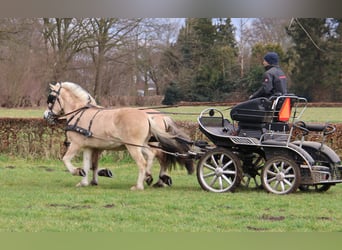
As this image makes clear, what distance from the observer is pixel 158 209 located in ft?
19.5

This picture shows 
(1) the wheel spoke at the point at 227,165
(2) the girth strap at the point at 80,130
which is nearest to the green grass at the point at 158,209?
(1) the wheel spoke at the point at 227,165

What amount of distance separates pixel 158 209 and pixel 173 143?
1797 millimetres

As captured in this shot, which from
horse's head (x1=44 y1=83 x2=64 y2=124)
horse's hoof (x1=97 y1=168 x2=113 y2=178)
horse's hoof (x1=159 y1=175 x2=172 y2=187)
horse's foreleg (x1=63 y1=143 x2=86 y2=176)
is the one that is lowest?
horse's hoof (x1=159 y1=175 x2=172 y2=187)

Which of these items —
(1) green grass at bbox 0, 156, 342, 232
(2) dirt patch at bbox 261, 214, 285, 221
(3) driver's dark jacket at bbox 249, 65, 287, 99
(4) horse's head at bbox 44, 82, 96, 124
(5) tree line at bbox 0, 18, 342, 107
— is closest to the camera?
(1) green grass at bbox 0, 156, 342, 232

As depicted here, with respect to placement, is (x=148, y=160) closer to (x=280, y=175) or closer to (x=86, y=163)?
(x=86, y=163)

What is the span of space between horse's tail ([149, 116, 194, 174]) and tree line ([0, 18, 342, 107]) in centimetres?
926

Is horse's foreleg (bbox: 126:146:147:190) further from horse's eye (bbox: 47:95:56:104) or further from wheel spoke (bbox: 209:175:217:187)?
horse's eye (bbox: 47:95:56:104)

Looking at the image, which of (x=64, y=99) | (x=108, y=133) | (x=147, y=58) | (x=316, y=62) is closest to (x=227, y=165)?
(x=108, y=133)

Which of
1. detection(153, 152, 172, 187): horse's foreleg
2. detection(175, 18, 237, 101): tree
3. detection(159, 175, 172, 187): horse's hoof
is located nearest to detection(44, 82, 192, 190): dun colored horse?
detection(153, 152, 172, 187): horse's foreleg

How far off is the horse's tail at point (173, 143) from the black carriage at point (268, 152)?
449 mm

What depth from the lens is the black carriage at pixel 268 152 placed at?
6.83 meters

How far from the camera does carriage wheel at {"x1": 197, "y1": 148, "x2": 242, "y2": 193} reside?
23.1 feet

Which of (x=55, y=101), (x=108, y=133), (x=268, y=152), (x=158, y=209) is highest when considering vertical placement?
(x=55, y=101)

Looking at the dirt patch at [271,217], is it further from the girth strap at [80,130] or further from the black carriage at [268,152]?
the girth strap at [80,130]
